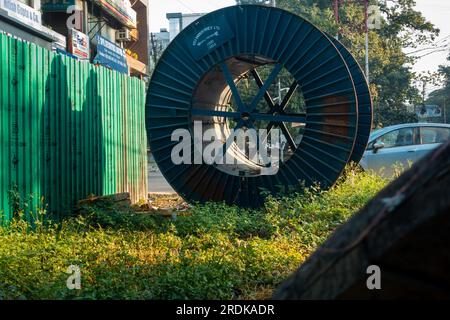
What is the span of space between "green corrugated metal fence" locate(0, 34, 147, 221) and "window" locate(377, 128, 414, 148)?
564 cm

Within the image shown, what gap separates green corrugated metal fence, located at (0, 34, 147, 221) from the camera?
6.38 metres

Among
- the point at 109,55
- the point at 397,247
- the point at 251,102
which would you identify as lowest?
the point at 397,247

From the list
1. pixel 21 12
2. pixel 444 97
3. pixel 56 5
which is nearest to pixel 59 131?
pixel 21 12

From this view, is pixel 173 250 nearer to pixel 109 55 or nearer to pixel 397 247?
pixel 397 247

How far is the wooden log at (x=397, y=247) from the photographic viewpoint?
4.45ft

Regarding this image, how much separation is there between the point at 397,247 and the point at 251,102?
800cm

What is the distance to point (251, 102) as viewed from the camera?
9.30 metres

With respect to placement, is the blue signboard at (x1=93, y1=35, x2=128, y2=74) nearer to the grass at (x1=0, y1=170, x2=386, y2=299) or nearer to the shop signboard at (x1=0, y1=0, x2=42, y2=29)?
the shop signboard at (x1=0, y1=0, x2=42, y2=29)

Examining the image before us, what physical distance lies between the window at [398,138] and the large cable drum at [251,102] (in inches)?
138

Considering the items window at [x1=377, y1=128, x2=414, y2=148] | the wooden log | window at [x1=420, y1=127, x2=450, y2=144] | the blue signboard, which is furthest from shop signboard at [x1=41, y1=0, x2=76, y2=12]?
the wooden log

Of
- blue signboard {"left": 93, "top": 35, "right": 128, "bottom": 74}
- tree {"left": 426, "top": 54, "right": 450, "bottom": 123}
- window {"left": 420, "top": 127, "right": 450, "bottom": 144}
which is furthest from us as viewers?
tree {"left": 426, "top": 54, "right": 450, "bottom": 123}

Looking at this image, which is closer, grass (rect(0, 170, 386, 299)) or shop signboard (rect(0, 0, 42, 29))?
grass (rect(0, 170, 386, 299))

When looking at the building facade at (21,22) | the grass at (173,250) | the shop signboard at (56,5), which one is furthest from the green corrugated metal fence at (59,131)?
the shop signboard at (56,5)
